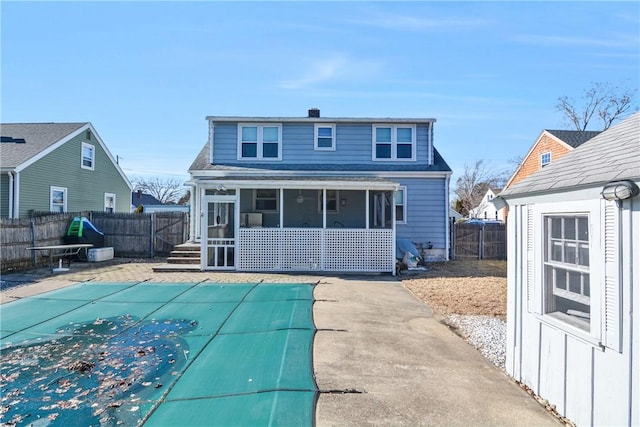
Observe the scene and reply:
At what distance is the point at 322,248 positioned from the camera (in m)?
11.3

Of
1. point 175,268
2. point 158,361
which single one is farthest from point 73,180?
point 158,361

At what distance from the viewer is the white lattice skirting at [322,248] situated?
11312 millimetres

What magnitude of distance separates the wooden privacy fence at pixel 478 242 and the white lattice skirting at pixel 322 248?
21.3ft

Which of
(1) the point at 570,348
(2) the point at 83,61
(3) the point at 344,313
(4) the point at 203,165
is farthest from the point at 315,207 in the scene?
(1) the point at 570,348

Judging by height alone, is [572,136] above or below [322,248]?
above

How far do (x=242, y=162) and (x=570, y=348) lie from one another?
42.7 feet

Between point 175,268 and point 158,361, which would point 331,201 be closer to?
point 175,268

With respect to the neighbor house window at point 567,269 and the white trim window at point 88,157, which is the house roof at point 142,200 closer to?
the white trim window at point 88,157

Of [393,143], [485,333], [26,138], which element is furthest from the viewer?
[26,138]

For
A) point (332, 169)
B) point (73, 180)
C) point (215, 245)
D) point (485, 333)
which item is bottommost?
point (485, 333)

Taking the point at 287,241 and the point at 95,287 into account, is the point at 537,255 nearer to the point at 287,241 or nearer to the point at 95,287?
the point at 287,241

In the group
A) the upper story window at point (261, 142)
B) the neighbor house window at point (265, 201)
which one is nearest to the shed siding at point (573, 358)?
the neighbor house window at point (265, 201)

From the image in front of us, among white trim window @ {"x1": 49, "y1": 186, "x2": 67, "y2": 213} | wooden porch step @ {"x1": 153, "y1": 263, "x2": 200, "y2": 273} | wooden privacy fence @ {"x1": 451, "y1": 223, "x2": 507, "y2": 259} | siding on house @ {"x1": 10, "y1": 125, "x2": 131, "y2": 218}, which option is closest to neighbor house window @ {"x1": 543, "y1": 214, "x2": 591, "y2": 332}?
wooden porch step @ {"x1": 153, "y1": 263, "x2": 200, "y2": 273}

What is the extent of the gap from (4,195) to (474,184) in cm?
4213
